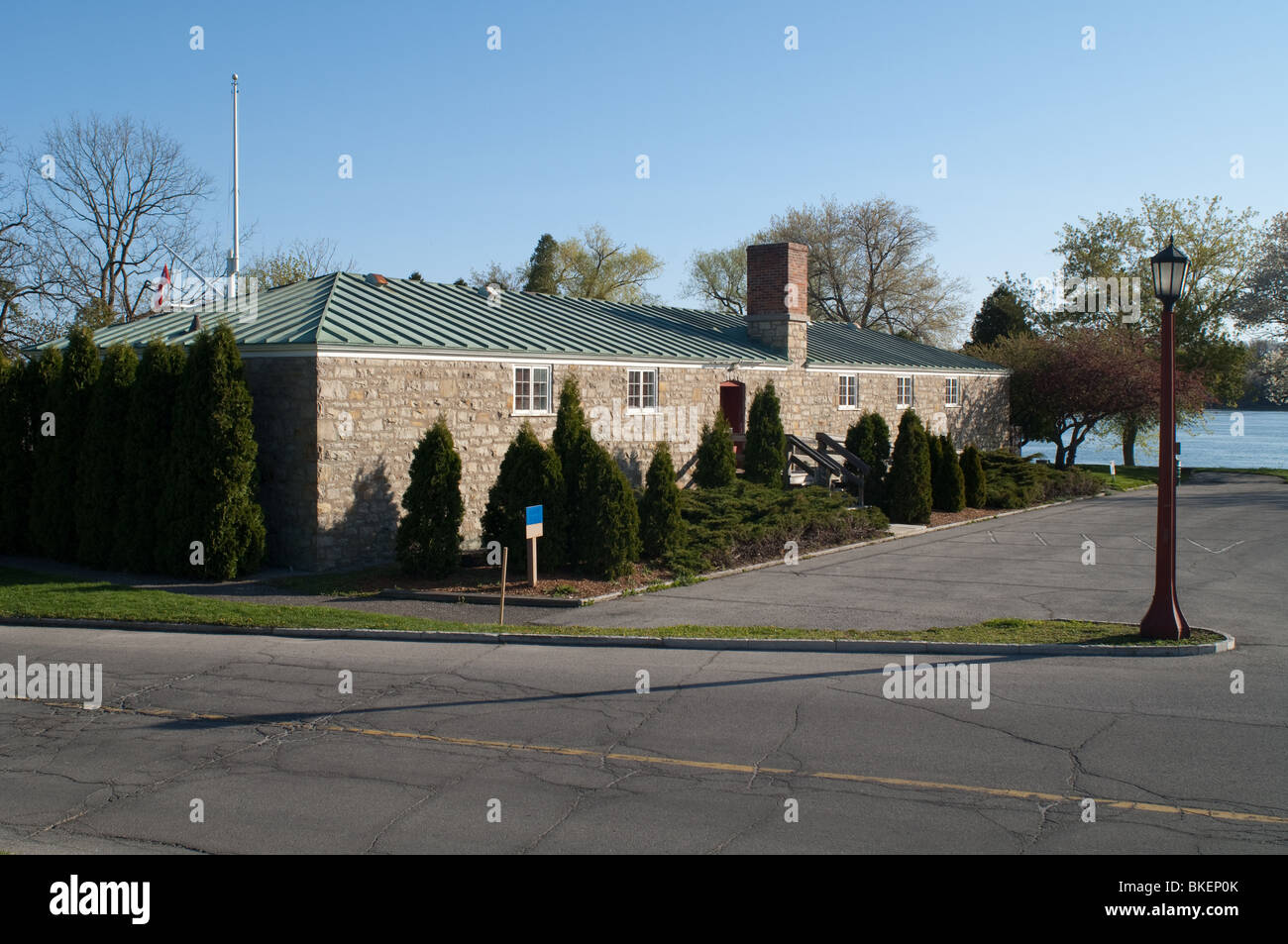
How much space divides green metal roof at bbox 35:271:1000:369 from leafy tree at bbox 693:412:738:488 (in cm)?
215

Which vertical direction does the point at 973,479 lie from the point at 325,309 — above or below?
below

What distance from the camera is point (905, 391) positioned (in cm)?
3519

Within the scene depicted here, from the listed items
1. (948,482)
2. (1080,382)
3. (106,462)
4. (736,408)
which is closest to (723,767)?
(106,462)

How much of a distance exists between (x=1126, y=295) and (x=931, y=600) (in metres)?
41.3

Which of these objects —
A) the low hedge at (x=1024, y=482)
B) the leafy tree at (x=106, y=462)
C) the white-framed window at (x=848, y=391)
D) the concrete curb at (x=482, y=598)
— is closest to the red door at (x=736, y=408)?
the white-framed window at (x=848, y=391)

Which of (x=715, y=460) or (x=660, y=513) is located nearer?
(x=660, y=513)

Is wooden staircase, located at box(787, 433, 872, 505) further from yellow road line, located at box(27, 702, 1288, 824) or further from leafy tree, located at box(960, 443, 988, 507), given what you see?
yellow road line, located at box(27, 702, 1288, 824)

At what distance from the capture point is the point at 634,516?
61.8 ft

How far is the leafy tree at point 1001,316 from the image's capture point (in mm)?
52062

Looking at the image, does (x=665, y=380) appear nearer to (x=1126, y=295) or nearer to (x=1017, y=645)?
(x=1017, y=645)

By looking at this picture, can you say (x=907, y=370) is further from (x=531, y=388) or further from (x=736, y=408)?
(x=531, y=388)

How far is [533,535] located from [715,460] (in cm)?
949

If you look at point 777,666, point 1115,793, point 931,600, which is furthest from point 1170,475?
point 1115,793

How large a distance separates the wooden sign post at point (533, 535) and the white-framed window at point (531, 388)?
524cm
